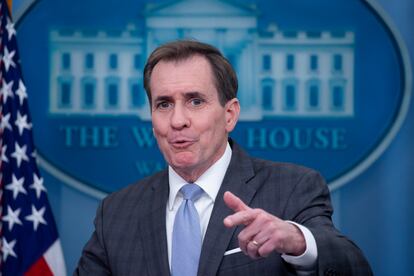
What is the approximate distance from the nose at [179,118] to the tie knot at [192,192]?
198mm

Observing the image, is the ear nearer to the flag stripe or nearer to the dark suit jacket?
the dark suit jacket

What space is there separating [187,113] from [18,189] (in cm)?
150

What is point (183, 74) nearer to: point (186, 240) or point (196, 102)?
point (196, 102)

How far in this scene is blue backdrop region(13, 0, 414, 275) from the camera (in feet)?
12.2

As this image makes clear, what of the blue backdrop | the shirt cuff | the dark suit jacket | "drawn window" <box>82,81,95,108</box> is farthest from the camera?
"drawn window" <box>82,81,95,108</box>

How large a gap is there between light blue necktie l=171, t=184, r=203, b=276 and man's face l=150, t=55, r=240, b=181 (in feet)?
0.41

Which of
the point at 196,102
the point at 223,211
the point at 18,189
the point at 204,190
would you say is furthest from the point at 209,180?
the point at 18,189

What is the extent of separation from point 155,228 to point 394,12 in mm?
2068

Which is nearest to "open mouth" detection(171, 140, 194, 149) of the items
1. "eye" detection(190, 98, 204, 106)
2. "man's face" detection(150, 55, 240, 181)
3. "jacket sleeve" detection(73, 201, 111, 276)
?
"man's face" detection(150, 55, 240, 181)

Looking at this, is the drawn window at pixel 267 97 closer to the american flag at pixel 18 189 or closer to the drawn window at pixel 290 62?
the drawn window at pixel 290 62

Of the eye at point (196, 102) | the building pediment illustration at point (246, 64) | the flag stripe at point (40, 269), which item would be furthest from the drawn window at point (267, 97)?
the eye at point (196, 102)

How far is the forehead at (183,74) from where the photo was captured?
88.5 inches

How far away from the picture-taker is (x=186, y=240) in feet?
7.15

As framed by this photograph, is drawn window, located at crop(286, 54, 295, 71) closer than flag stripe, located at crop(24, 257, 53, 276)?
No
